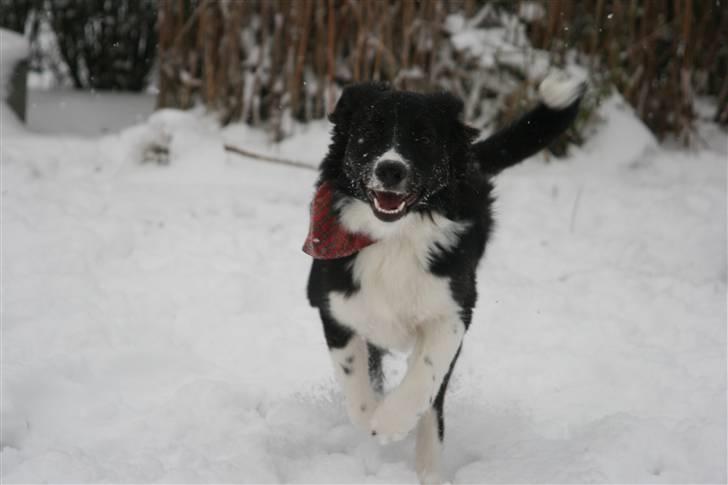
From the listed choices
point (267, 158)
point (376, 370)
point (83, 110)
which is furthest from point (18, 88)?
point (376, 370)

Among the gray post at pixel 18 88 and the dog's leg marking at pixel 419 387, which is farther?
the gray post at pixel 18 88

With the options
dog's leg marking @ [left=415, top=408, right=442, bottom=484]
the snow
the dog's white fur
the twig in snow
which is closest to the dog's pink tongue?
the dog's white fur

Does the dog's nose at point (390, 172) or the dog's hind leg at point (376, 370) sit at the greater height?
the dog's nose at point (390, 172)

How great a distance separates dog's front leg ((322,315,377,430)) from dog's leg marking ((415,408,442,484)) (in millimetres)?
203

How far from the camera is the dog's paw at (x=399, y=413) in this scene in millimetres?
2945

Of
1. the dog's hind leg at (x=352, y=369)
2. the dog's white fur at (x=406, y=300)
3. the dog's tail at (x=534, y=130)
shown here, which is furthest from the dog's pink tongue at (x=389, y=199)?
the dog's tail at (x=534, y=130)

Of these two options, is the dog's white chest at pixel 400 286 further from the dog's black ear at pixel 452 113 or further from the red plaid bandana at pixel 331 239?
the dog's black ear at pixel 452 113

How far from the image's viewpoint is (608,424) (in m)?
3.47

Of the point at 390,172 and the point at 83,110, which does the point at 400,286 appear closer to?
the point at 390,172

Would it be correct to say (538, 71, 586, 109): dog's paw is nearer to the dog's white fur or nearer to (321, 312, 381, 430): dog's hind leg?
the dog's white fur

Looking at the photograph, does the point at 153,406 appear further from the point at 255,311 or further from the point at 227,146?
the point at 227,146

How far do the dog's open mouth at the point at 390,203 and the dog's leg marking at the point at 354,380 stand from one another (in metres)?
0.56

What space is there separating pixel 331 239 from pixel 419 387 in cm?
60

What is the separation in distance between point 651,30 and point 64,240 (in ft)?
15.0
